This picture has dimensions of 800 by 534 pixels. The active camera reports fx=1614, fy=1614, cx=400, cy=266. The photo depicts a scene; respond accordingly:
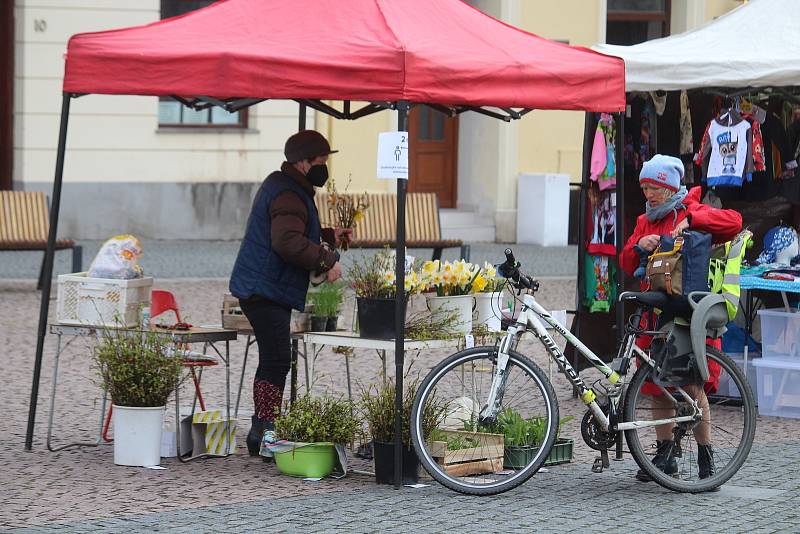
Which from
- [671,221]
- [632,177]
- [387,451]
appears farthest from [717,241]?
[632,177]

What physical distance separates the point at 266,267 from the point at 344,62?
3.72 ft

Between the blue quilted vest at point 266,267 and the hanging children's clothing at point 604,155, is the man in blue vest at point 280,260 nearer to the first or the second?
the blue quilted vest at point 266,267

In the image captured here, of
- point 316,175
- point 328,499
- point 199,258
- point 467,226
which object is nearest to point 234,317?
point 316,175

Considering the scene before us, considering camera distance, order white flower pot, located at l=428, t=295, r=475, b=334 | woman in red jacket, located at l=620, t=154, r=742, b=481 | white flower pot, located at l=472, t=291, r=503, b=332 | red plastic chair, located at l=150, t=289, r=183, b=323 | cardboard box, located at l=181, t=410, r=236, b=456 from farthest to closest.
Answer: red plastic chair, located at l=150, t=289, r=183, b=323 → white flower pot, located at l=472, t=291, r=503, b=332 → cardboard box, located at l=181, t=410, r=236, b=456 → white flower pot, located at l=428, t=295, r=475, b=334 → woman in red jacket, located at l=620, t=154, r=742, b=481

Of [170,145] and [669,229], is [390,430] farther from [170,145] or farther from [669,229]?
[170,145]

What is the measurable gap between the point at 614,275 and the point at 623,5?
1398cm

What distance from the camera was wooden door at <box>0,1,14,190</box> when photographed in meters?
19.9

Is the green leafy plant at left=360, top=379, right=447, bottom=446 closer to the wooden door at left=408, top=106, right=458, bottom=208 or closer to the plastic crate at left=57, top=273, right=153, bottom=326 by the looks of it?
the plastic crate at left=57, top=273, right=153, bottom=326

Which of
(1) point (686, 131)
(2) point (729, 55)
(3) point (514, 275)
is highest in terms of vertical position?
(2) point (729, 55)

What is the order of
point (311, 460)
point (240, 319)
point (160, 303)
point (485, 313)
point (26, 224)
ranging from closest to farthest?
point (311, 460)
point (485, 313)
point (240, 319)
point (160, 303)
point (26, 224)

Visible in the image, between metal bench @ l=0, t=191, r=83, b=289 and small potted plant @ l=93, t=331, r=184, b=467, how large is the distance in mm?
7821

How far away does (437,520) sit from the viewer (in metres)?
6.72

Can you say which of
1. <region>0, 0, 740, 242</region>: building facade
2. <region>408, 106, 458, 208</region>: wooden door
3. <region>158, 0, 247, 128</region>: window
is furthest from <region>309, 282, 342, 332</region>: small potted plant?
<region>408, 106, 458, 208</region>: wooden door

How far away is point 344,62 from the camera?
734 centimetres
